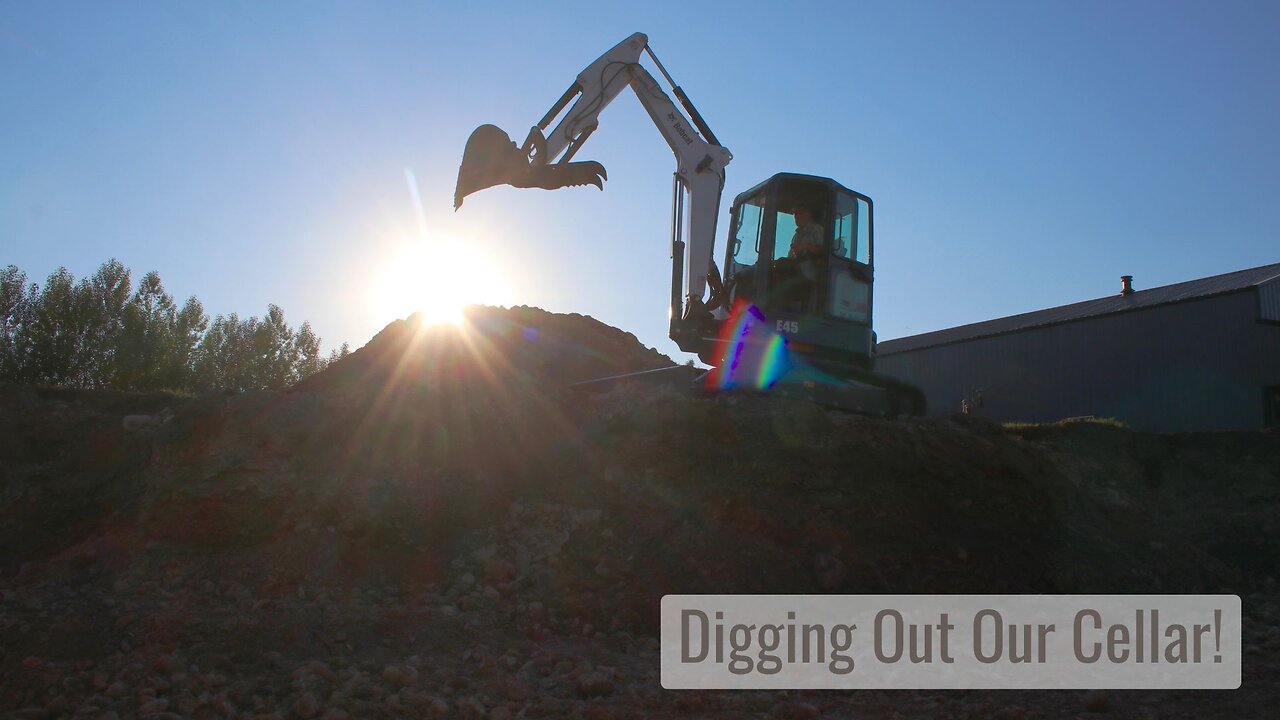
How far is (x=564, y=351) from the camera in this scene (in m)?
12.4

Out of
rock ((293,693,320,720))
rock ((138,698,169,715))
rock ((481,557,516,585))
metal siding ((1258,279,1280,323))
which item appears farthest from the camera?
metal siding ((1258,279,1280,323))

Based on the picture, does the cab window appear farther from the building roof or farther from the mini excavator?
the building roof

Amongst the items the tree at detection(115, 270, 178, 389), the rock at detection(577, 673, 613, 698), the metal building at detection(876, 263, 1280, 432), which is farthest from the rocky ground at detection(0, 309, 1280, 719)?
the tree at detection(115, 270, 178, 389)

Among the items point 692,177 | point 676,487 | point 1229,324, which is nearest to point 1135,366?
point 1229,324

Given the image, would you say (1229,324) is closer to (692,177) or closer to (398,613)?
(692,177)

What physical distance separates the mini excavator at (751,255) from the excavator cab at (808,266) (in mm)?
13

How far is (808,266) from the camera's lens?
32.8ft

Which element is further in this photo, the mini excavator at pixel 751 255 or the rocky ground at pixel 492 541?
the mini excavator at pixel 751 255

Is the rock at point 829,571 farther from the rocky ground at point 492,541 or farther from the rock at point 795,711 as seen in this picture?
the rock at point 795,711

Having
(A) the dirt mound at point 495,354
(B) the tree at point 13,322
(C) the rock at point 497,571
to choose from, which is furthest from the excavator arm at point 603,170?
(B) the tree at point 13,322

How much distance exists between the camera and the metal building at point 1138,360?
1939 cm

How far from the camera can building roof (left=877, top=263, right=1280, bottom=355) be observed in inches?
831

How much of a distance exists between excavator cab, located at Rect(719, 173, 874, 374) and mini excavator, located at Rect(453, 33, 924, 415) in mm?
13

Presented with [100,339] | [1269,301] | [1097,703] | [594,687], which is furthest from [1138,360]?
[100,339]
